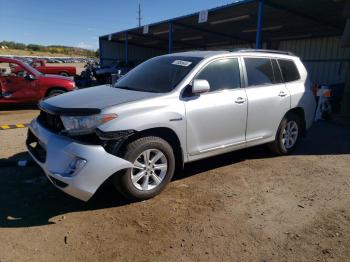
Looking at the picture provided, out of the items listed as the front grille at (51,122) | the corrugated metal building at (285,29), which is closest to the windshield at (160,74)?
the front grille at (51,122)

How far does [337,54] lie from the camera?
17344mm

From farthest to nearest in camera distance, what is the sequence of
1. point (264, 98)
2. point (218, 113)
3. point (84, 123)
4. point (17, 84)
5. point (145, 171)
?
point (17, 84)
point (264, 98)
point (218, 113)
point (145, 171)
point (84, 123)

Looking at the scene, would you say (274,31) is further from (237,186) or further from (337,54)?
(237,186)

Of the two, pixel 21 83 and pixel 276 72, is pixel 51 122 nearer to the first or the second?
pixel 276 72

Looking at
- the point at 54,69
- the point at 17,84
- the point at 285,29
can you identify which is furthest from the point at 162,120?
the point at 54,69

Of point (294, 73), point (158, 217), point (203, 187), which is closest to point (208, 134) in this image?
point (203, 187)

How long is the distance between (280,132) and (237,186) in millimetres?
1597

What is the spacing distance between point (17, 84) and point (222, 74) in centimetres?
763

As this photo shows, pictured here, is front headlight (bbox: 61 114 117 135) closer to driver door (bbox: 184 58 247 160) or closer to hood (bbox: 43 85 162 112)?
hood (bbox: 43 85 162 112)

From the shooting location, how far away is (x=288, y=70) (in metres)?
5.77

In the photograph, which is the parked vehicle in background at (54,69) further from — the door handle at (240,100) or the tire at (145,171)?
the tire at (145,171)

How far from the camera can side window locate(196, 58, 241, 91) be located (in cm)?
456

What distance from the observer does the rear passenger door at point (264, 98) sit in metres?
5.01

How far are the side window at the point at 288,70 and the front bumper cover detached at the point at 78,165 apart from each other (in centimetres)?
339
